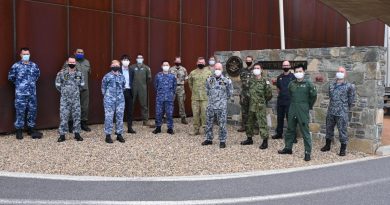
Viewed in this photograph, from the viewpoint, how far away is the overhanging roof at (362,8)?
16219mm

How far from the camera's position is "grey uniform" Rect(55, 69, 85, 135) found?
9.15 meters

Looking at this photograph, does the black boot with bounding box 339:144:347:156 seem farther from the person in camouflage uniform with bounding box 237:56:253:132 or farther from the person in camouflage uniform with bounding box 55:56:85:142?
the person in camouflage uniform with bounding box 55:56:85:142

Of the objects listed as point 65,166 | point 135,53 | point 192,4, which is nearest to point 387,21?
point 192,4

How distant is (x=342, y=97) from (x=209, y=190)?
4.15 m

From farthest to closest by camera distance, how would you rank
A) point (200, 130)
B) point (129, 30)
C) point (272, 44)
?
point (272, 44) → point (129, 30) → point (200, 130)

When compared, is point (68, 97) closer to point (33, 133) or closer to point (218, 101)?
point (33, 133)

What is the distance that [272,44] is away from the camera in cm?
1817

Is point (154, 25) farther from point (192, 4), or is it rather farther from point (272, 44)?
point (272, 44)

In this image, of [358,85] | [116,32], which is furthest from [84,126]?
[358,85]

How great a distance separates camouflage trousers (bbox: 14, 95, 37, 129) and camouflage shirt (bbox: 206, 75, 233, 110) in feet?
12.4

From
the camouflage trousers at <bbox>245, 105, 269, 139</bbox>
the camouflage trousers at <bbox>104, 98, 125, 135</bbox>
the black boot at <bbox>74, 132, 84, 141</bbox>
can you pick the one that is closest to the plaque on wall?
the camouflage trousers at <bbox>245, 105, 269, 139</bbox>

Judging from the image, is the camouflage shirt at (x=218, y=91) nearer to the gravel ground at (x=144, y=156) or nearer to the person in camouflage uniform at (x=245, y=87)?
the gravel ground at (x=144, y=156)

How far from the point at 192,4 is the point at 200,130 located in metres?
5.10

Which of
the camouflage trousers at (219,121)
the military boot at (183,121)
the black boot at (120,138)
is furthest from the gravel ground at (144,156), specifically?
the military boot at (183,121)
